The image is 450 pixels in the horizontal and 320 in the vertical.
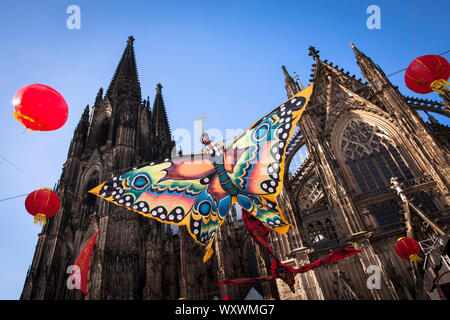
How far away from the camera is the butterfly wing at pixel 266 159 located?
663 centimetres

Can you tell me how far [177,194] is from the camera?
7.16 m

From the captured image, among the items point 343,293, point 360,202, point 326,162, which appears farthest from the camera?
point 326,162

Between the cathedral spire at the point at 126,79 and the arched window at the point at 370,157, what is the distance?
27325mm

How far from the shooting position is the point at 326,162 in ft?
40.2

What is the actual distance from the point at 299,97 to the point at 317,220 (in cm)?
643

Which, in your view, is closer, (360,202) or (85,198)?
(360,202)

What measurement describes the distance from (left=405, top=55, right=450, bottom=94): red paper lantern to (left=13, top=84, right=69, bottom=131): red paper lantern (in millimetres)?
8001

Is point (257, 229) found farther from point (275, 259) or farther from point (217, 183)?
point (217, 183)

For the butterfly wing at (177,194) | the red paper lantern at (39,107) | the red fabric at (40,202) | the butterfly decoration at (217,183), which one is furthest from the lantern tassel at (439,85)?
the red fabric at (40,202)

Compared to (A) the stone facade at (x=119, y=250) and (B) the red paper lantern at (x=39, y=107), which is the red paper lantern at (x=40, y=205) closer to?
(B) the red paper lantern at (x=39, y=107)
